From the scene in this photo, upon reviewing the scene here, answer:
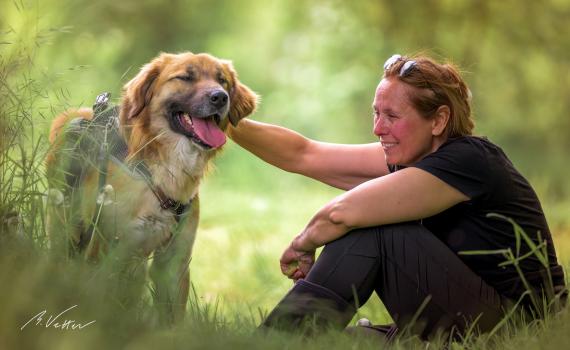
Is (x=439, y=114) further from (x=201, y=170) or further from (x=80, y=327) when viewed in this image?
(x=80, y=327)

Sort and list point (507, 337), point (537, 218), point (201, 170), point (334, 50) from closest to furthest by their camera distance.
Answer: point (507, 337) < point (537, 218) < point (201, 170) < point (334, 50)

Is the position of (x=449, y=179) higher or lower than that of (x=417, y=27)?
lower

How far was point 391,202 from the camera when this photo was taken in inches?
116

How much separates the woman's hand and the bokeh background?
377mm

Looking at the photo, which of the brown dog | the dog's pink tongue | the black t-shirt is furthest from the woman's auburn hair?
the dog's pink tongue

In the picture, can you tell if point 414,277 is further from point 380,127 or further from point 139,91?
point 139,91

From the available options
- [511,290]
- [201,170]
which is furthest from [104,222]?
[511,290]

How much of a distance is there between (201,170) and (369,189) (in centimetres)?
143

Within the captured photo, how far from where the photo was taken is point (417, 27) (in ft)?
25.4

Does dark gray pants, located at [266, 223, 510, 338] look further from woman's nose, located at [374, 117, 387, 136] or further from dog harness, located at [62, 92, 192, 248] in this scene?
→ dog harness, located at [62, 92, 192, 248]

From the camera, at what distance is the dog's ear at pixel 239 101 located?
167 inches

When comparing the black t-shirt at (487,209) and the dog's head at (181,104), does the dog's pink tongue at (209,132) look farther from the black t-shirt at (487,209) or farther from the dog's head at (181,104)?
the black t-shirt at (487,209)

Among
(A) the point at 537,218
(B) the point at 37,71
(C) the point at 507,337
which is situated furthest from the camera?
(A) the point at 537,218

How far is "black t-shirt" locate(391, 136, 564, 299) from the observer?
9.85ft
